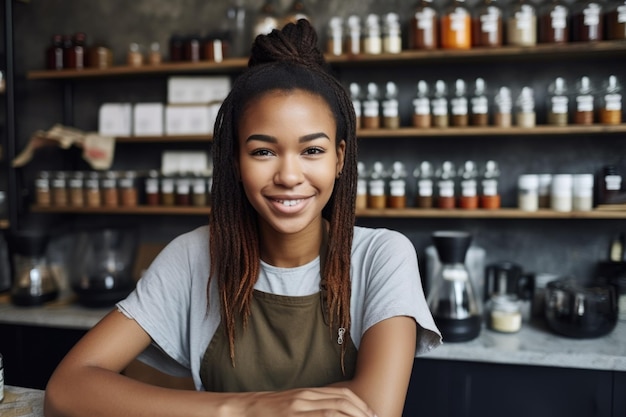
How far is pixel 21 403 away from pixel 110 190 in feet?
5.93

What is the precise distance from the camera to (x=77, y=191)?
2.72 meters

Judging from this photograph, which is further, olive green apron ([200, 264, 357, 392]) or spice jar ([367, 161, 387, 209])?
spice jar ([367, 161, 387, 209])

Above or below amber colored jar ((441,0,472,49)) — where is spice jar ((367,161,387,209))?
below

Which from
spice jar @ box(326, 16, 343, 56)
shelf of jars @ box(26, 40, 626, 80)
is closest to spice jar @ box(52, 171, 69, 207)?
shelf of jars @ box(26, 40, 626, 80)

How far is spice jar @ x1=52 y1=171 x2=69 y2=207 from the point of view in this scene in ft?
8.98

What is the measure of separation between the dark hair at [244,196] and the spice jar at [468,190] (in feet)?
4.14

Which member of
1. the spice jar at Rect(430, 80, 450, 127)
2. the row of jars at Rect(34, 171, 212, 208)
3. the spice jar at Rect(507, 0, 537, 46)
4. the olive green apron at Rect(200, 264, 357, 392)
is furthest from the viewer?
the row of jars at Rect(34, 171, 212, 208)

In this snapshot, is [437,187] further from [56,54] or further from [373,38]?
[56,54]

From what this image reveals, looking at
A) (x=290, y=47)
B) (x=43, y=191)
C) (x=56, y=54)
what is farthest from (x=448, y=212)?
(x=56, y=54)

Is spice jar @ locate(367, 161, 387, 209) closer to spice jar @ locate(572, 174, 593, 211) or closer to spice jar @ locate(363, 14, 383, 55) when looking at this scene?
spice jar @ locate(363, 14, 383, 55)

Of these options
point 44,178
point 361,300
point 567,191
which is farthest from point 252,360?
point 44,178

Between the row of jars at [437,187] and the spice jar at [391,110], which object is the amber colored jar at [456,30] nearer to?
the spice jar at [391,110]

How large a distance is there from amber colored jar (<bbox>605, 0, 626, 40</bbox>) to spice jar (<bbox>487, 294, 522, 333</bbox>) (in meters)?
1.05

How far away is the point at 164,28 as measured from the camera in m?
2.87
